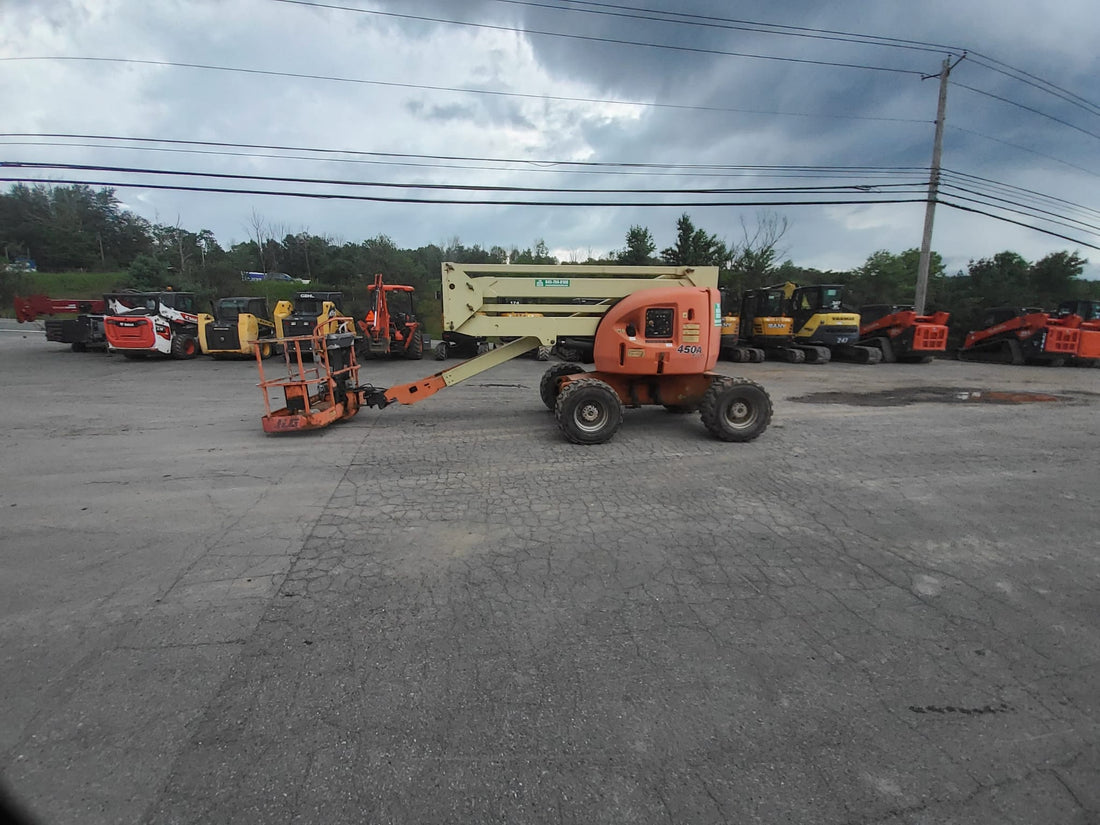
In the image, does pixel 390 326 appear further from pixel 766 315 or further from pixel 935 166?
pixel 935 166

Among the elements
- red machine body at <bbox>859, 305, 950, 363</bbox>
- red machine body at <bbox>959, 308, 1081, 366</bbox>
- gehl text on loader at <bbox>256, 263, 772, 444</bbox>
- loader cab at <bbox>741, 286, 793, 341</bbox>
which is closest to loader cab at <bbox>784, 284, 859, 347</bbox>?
loader cab at <bbox>741, 286, 793, 341</bbox>

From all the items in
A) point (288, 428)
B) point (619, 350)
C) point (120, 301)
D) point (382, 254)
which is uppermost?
point (382, 254)

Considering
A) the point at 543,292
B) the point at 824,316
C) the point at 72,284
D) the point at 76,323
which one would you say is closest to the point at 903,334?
the point at 824,316

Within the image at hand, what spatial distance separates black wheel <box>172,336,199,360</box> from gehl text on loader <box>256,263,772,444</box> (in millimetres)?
12978

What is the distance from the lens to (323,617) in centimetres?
306

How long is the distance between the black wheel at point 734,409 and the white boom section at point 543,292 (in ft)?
5.43

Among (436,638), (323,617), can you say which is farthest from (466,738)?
(323,617)

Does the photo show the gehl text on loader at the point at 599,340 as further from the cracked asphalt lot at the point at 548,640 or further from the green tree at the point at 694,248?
the green tree at the point at 694,248

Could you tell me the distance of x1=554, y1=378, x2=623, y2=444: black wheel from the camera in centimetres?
675

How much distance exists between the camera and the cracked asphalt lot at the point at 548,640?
6.53 feet

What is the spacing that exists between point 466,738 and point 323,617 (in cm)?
135

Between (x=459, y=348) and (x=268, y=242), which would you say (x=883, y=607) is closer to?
(x=459, y=348)

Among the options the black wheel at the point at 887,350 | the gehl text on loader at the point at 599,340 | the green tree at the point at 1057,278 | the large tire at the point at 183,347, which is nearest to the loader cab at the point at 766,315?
the black wheel at the point at 887,350

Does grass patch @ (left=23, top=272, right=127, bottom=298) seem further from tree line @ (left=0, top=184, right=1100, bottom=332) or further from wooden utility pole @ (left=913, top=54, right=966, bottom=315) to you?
wooden utility pole @ (left=913, top=54, right=966, bottom=315)
